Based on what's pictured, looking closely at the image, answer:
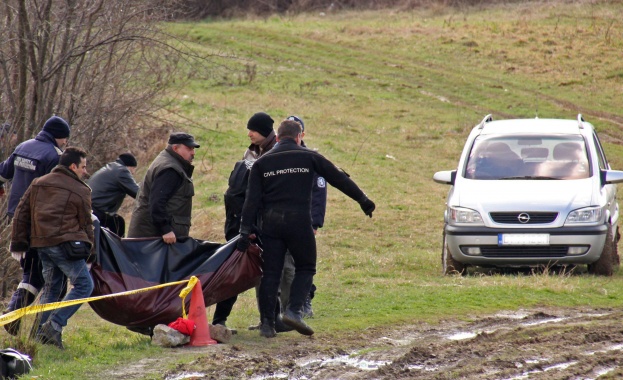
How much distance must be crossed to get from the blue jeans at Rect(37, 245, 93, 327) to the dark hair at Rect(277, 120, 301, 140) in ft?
6.31

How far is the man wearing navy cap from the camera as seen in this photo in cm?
841

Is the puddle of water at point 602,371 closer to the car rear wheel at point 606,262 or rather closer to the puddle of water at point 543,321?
the puddle of water at point 543,321

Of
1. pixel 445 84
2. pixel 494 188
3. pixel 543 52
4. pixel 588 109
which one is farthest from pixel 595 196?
pixel 543 52

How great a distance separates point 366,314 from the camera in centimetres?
952

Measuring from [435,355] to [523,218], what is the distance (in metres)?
4.71

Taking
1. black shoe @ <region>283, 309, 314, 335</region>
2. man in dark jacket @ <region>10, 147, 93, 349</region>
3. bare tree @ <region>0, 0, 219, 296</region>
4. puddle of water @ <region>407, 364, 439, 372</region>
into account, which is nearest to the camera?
puddle of water @ <region>407, 364, 439, 372</region>

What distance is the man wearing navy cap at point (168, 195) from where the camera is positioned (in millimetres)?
8406

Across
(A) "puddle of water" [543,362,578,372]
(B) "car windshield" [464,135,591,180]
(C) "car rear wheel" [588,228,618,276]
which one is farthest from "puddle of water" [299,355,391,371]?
(B) "car windshield" [464,135,591,180]

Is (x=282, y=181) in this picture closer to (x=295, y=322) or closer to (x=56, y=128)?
(x=295, y=322)

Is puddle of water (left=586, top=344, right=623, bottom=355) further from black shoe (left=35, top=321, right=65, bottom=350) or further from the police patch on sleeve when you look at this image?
black shoe (left=35, top=321, right=65, bottom=350)

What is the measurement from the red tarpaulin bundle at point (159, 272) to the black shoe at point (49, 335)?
404 millimetres

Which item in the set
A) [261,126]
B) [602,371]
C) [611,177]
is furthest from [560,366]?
[611,177]

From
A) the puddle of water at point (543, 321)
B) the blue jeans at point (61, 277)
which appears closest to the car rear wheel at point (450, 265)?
the puddle of water at point (543, 321)

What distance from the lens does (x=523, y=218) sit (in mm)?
11797
